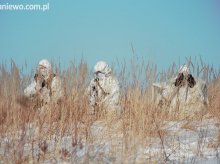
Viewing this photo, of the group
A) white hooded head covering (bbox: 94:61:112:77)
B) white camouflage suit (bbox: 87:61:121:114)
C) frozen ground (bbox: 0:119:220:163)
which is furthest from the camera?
white hooded head covering (bbox: 94:61:112:77)

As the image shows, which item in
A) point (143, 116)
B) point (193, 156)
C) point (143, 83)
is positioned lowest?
point (193, 156)

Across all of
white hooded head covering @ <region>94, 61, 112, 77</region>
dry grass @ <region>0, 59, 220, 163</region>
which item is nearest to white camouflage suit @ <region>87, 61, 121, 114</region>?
white hooded head covering @ <region>94, 61, 112, 77</region>

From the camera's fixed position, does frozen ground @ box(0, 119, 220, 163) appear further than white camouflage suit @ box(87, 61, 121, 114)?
No

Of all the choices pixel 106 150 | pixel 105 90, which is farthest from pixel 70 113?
pixel 105 90

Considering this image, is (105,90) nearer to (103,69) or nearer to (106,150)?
(103,69)

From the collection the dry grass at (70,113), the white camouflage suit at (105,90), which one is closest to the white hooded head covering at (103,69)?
the white camouflage suit at (105,90)

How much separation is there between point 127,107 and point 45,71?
3325 mm

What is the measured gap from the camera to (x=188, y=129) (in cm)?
512

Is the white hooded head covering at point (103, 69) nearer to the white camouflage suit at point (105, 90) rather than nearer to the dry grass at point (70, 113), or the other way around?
the white camouflage suit at point (105, 90)

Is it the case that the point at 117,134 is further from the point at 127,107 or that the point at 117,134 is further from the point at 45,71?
the point at 45,71

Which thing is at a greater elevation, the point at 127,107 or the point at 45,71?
the point at 45,71

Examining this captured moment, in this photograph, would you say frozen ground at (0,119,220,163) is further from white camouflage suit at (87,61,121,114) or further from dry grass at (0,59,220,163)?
white camouflage suit at (87,61,121,114)

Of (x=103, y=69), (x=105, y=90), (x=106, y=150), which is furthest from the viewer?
(x=103, y=69)

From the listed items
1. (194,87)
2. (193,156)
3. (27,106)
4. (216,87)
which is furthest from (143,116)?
(216,87)
